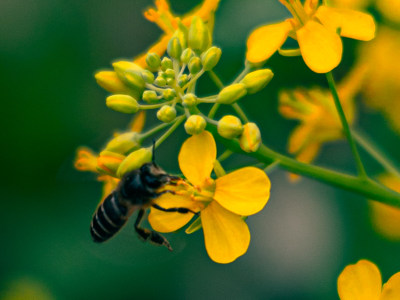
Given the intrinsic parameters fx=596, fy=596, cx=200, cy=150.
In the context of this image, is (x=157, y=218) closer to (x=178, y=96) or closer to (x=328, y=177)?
(x=178, y=96)

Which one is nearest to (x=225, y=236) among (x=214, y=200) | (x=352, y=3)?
(x=214, y=200)

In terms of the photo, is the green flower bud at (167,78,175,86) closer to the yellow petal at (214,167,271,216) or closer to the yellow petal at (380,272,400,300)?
the yellow petal at (214,167,271,216)

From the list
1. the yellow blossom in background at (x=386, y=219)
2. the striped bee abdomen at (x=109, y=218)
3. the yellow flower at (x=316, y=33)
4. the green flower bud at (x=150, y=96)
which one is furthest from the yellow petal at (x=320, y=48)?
the yellow blossom in background at (x=386, y=219)

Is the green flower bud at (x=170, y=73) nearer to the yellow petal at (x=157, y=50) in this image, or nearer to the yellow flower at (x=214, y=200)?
the yellow petal at (x=157, y=50)

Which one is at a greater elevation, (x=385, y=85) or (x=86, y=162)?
(x=86, y=162)

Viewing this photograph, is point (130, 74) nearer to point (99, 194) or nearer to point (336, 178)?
point (336, 178)

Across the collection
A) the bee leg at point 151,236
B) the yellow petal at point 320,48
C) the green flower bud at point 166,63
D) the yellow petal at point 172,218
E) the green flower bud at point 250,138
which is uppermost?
the yellow petal at point 320,48

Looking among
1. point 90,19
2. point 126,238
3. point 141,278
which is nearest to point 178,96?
point 126,238
